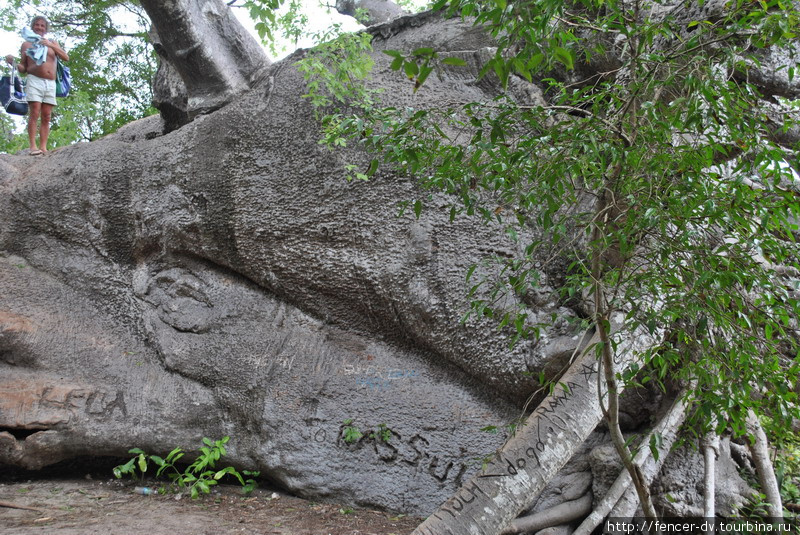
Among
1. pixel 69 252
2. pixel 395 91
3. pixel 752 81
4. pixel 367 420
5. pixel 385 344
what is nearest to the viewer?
pixel 752 81

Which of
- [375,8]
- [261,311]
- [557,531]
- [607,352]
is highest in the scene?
[375,8]

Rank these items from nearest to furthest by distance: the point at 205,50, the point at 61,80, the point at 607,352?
the point at 607,352
the point at 205,50
the point at 61,80

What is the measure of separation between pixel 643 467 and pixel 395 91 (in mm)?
2951

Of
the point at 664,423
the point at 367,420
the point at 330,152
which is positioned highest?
A: the point at 330,152

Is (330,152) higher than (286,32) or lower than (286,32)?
lower

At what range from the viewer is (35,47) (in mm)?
5285

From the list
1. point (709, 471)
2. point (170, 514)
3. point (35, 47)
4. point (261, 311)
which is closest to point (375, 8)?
point (35, 47)

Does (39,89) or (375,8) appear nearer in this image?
(39,89)

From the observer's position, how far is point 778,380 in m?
1.96

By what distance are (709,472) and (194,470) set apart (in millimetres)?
3099

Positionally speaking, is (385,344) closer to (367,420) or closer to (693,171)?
(367,420)

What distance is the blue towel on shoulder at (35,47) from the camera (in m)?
5.28

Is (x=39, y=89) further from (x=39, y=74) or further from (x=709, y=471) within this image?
(x=709, y=471)

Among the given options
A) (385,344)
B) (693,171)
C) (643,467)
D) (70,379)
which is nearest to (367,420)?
(385,344)
